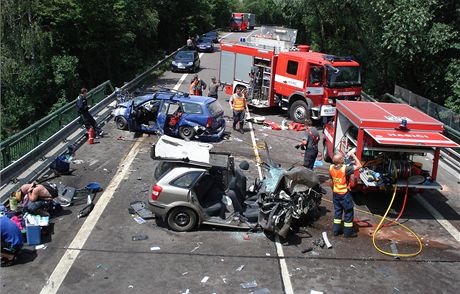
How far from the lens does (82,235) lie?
1030cm

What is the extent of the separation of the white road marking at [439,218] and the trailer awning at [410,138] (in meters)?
1.97

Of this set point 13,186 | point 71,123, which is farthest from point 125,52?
point 13,186

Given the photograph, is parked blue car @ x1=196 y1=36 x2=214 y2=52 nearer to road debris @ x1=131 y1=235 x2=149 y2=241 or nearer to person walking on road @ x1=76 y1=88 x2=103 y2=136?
person walking on road @ x1=76 y1=88 x2=103 y2=136

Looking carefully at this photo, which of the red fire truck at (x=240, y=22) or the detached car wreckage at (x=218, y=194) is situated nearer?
the detached car wreckage at (x=218, y=194)

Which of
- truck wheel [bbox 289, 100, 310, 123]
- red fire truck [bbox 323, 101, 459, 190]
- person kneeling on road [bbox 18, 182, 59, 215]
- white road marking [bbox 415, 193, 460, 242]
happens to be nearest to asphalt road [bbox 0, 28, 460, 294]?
white road marking [bbox 415, 193, 460, 242]

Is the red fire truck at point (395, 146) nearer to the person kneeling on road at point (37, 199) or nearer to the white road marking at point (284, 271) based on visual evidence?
the white road marking at point (284, 271)

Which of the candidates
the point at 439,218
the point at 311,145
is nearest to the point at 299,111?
the point at 311,145

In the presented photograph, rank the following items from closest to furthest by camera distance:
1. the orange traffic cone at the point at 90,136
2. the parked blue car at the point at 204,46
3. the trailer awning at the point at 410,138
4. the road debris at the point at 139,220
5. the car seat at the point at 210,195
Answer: the car seat at the point at 210,195 → the road debris at the point at 139,220 → the trailer awning at the point at 410,138 → the orange traffic cone at the point at 90,136 → the parked blue car at the point at 204,46

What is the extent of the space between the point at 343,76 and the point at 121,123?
351 inches

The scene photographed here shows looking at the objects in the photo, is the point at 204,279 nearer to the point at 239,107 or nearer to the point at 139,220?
the point at 139,220

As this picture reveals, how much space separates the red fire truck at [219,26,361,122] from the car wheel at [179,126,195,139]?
5.36 meters

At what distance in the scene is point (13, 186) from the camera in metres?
12.0

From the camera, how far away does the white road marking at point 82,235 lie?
8539 millimetres

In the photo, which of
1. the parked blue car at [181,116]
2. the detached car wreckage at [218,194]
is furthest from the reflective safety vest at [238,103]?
the detached car wreckage at [218,194]
